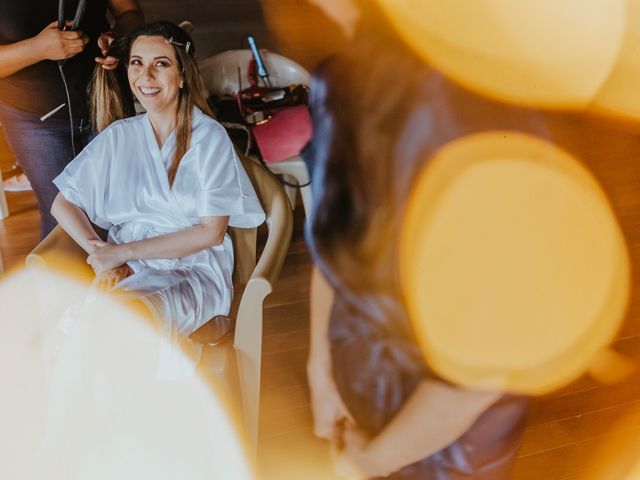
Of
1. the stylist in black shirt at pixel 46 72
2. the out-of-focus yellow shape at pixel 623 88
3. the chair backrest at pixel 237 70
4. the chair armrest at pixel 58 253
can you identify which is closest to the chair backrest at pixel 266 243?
the chair armrest at pixel 58 253

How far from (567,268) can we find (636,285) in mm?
1959

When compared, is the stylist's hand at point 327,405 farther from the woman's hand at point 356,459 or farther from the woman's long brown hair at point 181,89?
the woman's long brown hair at point 181,89

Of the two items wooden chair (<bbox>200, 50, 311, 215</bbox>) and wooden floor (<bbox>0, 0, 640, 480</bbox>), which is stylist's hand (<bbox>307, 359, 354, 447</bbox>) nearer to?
wooden floor (<bbox>0, 0, 640, 480</bbox>)

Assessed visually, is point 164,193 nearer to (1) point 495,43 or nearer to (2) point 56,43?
(2) point 56,43

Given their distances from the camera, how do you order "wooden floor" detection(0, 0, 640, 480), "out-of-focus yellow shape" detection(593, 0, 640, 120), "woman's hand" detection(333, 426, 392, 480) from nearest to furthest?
"woman's hand" detection(333, 426, 392, 480) → "wooden floor" detection(0, 0, 640, 480) → "out-of-focus yellow shape" detection(593, 0, 640, 120)

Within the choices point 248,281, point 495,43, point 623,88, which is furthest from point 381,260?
point 623,88

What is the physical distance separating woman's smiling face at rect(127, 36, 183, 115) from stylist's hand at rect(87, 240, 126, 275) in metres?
0.36

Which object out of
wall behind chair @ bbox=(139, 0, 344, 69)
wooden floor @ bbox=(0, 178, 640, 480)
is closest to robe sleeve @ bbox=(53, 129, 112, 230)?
wooden floor @ bbox=(0, 178, 640, 480)

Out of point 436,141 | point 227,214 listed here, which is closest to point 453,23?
point 436,141

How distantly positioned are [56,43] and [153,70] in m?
0.26

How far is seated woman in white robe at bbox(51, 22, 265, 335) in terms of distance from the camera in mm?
1453

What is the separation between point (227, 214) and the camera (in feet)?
4.78

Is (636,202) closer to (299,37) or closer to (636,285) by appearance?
(636,285)

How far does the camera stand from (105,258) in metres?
1.47
